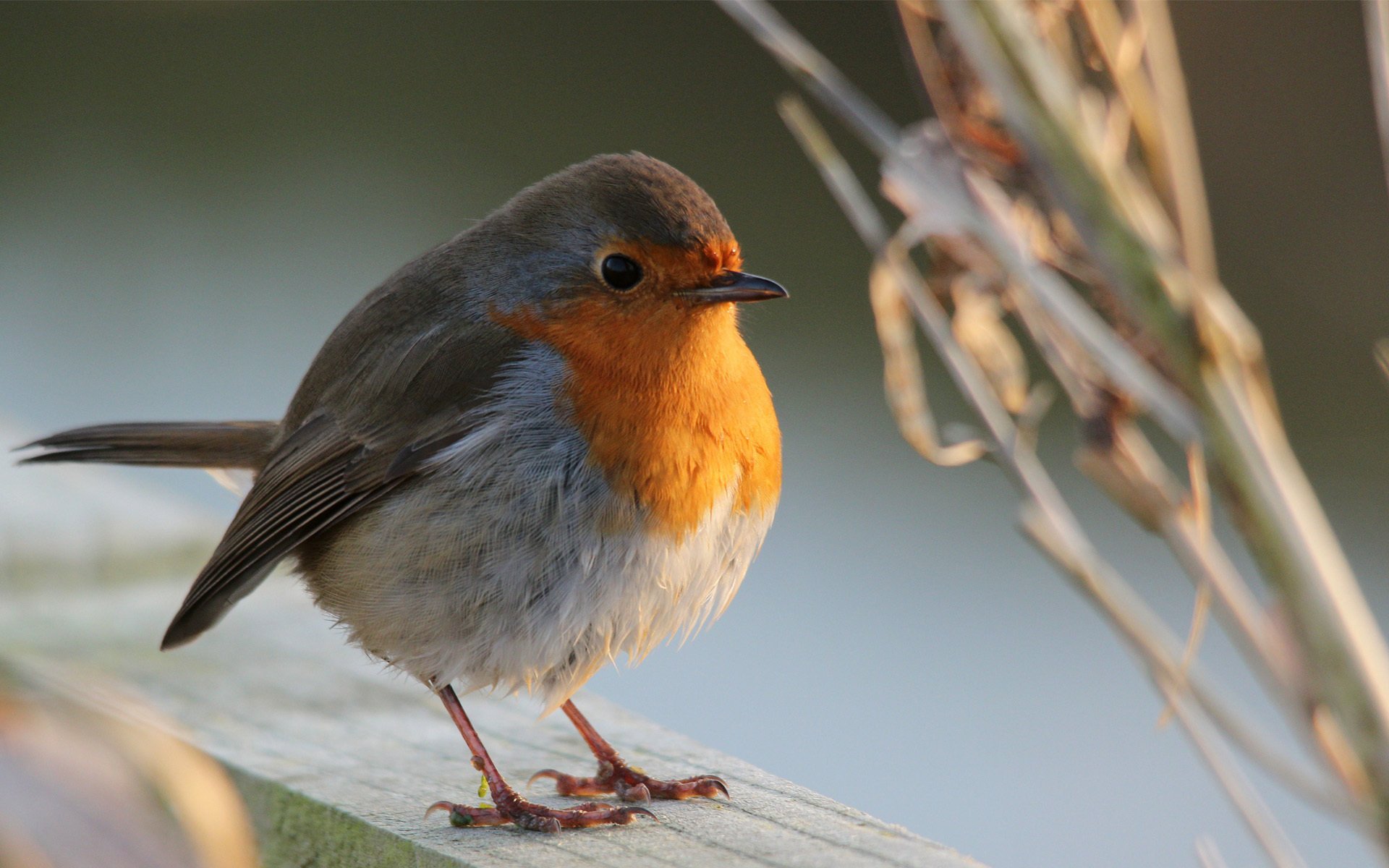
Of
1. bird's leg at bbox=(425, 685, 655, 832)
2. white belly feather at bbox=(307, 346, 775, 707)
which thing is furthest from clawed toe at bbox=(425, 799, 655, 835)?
white belly feather at bbox=(307, 346, 775, 707)

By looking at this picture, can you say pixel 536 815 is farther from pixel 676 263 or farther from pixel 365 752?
pixel 676 263

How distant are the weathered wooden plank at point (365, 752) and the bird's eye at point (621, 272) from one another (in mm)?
748

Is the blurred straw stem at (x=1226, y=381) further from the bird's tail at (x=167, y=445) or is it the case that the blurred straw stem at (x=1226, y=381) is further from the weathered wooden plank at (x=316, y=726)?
the bird's tail at (x=167, y=445)

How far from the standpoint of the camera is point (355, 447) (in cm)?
303

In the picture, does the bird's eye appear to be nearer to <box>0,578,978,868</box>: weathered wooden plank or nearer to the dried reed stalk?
<box>0,578,978,868</box>: weathered wooden plank

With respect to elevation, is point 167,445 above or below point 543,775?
above

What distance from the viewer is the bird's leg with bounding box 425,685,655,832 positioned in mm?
2232

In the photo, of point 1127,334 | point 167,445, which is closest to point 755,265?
point 167,445

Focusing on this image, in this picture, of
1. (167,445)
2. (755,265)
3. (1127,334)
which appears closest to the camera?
(1127,334)

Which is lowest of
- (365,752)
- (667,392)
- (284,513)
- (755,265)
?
(365,752)

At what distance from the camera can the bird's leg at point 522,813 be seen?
2232mm

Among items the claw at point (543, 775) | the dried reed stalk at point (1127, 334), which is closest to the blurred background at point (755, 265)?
the claw at point (543, 775)

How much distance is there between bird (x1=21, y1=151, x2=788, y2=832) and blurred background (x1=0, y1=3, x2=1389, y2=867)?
0.77 feet

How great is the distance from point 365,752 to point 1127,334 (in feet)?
4.56
